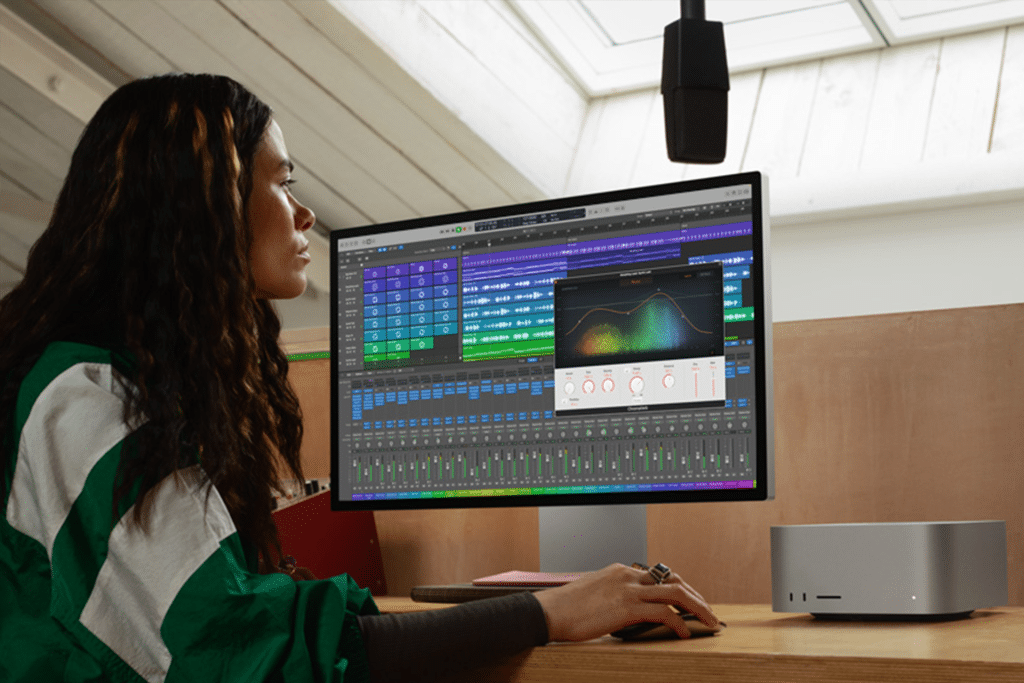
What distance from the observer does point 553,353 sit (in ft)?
4.16

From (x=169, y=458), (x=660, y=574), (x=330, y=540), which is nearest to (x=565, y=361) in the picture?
(x=660, y=574)

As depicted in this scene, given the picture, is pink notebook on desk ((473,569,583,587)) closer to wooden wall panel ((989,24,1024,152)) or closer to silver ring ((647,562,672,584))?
silver ring ((647,562,672,584))

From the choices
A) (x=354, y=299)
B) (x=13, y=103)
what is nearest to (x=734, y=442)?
(x=354, y=299)

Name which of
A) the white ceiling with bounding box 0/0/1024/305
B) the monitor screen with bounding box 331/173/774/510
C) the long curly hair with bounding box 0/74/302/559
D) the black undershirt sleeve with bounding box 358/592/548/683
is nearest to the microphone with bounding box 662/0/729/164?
the monitor screen with bounding box 331/173/774/510

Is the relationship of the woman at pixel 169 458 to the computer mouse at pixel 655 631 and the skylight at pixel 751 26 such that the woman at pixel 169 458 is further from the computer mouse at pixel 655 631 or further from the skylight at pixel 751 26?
the skylight at pixel 751 26

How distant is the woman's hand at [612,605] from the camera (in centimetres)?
94

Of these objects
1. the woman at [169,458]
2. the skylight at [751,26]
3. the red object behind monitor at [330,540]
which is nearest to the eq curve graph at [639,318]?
the woman at [169,458]

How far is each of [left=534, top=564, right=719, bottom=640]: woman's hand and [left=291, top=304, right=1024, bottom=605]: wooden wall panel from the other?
0.41 meters

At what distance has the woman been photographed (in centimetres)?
78

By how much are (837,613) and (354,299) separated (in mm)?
704

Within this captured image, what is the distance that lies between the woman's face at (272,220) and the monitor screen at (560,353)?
24 centimetres

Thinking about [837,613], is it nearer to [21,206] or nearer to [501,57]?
[501,57]

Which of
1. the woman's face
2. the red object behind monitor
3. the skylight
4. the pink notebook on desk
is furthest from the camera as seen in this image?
the skylight

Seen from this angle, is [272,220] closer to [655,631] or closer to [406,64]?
[655,631]
